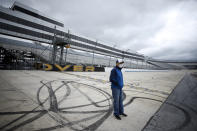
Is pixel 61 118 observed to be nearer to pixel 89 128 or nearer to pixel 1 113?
pixel 89 128

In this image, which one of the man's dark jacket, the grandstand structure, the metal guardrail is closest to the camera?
the man's dark jacket

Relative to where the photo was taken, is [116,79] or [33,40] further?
[33,40]

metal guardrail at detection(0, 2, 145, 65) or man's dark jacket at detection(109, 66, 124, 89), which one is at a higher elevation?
metal guardrail at detection(0, 2, 145, 65)

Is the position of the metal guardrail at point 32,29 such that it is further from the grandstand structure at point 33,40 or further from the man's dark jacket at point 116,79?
the man's dark jacket at point 116,79

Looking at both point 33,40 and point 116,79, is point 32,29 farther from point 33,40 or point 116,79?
point 116,79

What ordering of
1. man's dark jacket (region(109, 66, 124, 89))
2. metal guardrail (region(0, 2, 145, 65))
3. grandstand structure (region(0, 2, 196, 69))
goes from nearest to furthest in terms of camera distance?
man's dark jacket (region(109, 66, 124, 89)) < grandstand structure (region(0, 2, 196, 69)) < metal guardrail (region(0, 2, 145, 65))

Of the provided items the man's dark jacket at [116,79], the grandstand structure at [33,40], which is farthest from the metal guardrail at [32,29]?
the man's dark jacket at [116,79]

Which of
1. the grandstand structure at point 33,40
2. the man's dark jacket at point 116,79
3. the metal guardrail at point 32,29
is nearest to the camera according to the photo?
the man's dark jacket at point 116,79

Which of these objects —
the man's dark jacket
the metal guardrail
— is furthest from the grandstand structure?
the man's dark jacket

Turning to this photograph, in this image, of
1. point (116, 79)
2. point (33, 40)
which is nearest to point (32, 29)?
point (33, 40)

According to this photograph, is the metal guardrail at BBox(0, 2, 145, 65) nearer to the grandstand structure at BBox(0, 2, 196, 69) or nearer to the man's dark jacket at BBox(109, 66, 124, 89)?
the grandstand structure at BBox(0, 2, 196, 69)

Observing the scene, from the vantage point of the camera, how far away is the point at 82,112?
7.51ft

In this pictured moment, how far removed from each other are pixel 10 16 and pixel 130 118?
2643 cm

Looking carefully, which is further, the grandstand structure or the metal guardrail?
the metal guardrail
